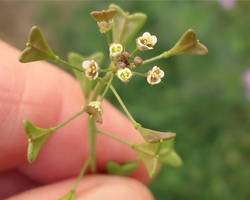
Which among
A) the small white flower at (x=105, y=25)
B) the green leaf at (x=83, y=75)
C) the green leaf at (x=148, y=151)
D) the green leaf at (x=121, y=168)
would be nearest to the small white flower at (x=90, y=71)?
the small white flower at (x=105, y=25)

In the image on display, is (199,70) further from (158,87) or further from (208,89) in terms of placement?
(158,87)

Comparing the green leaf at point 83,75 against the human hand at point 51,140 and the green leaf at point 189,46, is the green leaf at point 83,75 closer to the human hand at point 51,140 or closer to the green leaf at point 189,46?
the human hand at point 51,140

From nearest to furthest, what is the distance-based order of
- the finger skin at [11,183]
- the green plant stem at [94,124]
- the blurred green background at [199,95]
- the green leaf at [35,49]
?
1. the green leaf at [35,49]
2. the green plant stem at [94,124]
3. the finger skin at [11,183]
4. the blurred green background at [199,95]

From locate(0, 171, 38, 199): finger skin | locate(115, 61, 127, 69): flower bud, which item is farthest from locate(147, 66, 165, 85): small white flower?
locate(0, 171, 38, 199): finger skin

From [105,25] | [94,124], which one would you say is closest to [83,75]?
[94,124]

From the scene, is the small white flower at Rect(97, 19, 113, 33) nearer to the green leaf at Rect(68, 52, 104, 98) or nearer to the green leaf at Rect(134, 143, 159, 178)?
the green leaf at Rect(68, 52, 104, 98)

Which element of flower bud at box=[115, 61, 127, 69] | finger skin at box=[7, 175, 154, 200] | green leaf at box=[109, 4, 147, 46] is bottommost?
finger skin at box=[7, 175, 154, 200]

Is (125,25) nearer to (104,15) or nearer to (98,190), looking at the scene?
(104,15)

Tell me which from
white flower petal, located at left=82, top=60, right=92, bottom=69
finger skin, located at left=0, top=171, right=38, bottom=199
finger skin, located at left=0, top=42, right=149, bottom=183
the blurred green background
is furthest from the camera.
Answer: the blurred green background
